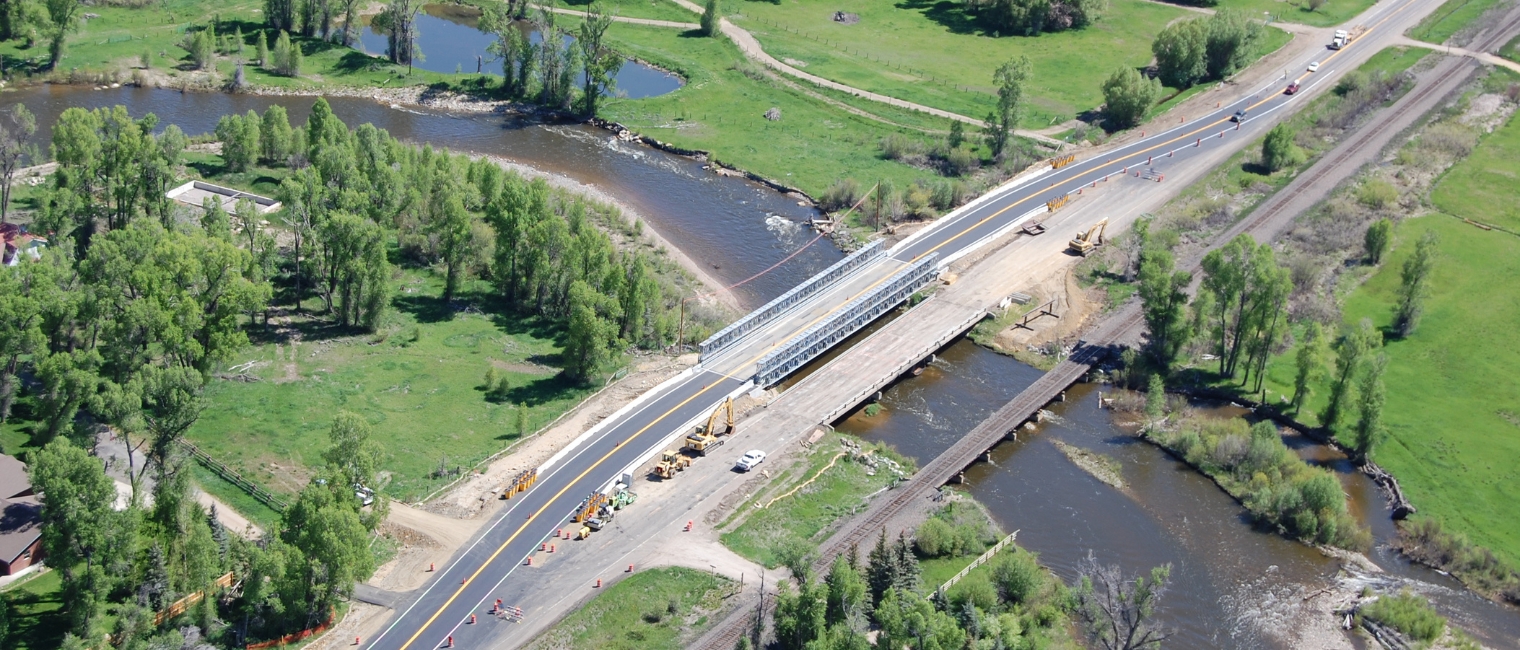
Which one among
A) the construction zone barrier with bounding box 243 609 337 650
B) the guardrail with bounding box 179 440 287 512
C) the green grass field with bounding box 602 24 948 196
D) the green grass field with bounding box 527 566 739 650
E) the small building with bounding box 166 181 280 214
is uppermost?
the green grass field with bounding box 602 24 948 196

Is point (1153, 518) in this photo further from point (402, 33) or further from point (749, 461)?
point (402, 33)

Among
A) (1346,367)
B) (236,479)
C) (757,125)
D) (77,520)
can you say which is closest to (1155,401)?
(1346,367)

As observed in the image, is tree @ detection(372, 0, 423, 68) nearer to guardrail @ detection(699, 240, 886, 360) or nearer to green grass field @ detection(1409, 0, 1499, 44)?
guardrail @ detection(699, 240, 886, 360)

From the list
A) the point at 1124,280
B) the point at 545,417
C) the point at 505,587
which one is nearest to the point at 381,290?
the point at 545,417

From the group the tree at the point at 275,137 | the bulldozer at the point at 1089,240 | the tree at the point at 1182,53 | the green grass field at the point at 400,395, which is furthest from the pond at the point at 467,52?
the green grass field at the point at 400,395

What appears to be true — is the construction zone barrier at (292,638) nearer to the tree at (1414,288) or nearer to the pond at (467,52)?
the tree at (1414,288)

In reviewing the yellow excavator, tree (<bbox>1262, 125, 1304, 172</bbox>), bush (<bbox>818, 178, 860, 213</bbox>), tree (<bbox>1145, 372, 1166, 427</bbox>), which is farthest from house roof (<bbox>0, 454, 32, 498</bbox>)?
tree (<bbox>1262, 125, 1304, 172</bbox>)
